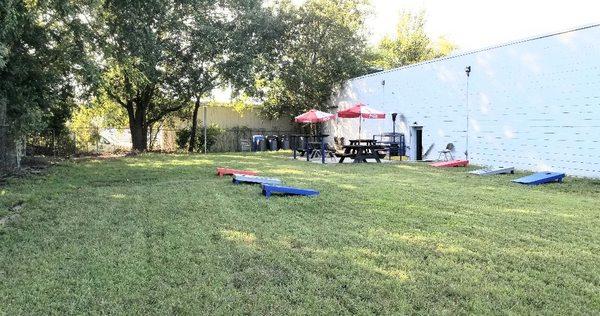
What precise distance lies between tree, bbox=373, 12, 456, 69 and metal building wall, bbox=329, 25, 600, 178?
2345 cm

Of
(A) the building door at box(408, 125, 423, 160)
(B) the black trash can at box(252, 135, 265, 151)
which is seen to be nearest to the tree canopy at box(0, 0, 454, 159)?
(B) the black trash can at box(252, 135, 265, 151)

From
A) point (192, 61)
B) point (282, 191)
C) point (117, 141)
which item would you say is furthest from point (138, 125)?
point (282, 191)

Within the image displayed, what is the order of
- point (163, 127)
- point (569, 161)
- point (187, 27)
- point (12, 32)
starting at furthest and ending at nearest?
point (163, 127) < point (187, 27) < point (569, 161) < point (12, 32)

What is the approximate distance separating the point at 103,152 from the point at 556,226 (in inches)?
859

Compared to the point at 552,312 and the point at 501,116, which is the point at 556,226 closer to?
the point at 552,312

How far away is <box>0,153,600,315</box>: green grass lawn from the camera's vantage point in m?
3.40

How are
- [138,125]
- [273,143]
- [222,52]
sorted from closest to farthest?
[222,52], [138,125], [273,143]

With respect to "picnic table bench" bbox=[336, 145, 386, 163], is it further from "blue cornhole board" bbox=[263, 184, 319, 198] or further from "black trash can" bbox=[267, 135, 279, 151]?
"black trash can" bbox=[267, 135, 279, 151]

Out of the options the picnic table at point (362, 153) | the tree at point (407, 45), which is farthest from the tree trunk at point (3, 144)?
the tree at point (407, 45)

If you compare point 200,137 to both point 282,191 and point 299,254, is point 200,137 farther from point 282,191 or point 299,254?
point 299,254

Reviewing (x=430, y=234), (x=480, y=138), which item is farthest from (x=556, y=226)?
(x=480, y=138)

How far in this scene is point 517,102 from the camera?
15.8 m

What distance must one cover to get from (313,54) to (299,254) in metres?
24.7

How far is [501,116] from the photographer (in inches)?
650
